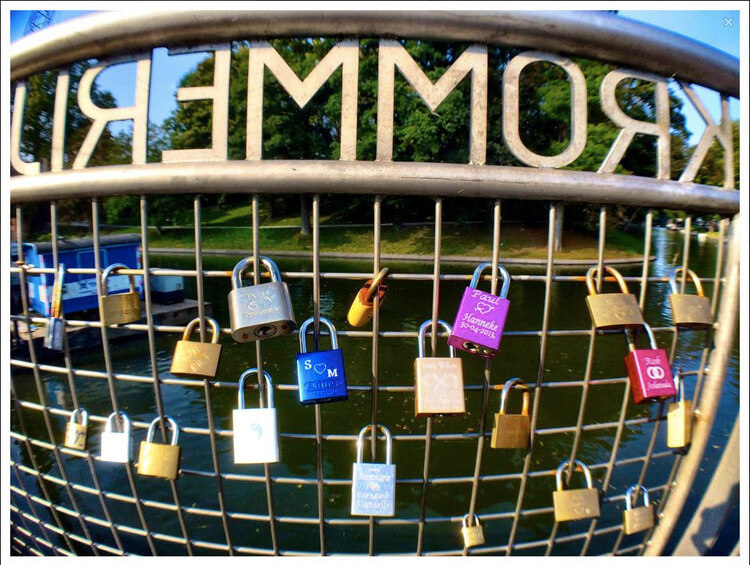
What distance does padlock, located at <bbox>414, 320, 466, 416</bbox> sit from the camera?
134 cm

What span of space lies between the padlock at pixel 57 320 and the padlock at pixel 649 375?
1.93 metres

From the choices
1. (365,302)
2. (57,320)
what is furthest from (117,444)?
(365,302)

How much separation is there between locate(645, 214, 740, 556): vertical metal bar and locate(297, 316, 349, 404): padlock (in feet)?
4.53

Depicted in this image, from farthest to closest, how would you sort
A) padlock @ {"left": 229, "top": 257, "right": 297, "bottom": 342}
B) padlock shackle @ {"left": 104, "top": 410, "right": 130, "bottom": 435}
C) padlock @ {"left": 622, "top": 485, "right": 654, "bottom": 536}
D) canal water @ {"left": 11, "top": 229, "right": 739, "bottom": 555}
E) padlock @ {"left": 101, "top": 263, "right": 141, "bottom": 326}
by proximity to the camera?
canal water @ {"left": 11, "top": 229, "right": 739, "bottom": 555}
padlock @ {"left": 622, "top": 485, "right": 654, "bottom": 536}
padlock shackle @ {"left": 104, "top": 410, "right": 130, "bottom": 435}
padlock @ {"left": 101, "top": 263, "right": 141, "bottom": 326}
padlock @ {"left": 229, "top": 257, "right": 297, "bottom": 342}

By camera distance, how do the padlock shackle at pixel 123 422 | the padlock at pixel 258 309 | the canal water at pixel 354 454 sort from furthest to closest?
the canal water at pixel 354 454
the padlock shackle at pixel 123 422
the padlock at pixel 258 309

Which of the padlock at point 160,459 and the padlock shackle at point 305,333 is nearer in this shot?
the padlock shackle at point 305,333

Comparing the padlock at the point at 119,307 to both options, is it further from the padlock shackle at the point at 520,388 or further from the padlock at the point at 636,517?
the padlock at the point at 636,517

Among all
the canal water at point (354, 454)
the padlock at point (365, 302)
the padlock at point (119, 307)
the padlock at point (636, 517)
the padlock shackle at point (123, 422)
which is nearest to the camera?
the padlock at point (365, 302)

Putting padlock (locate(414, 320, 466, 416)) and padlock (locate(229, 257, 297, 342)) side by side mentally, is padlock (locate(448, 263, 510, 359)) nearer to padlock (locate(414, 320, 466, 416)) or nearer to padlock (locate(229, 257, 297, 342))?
padlock (locate(414, 320, 466, 416))

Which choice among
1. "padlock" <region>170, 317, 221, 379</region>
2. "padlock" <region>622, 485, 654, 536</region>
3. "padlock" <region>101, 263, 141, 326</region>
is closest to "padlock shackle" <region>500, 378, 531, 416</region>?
"padlock" <region>622, 485, 654, 536</region>

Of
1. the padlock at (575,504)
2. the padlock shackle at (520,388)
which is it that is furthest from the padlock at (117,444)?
the padlock at (575,504)

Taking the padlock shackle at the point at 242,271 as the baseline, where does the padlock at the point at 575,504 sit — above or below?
below

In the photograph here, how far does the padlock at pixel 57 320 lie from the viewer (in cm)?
156

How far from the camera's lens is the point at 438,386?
136 cm
